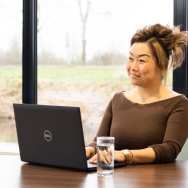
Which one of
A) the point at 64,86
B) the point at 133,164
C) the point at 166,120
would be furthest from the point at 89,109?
the point at 133,164

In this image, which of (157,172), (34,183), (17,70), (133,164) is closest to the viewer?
(34,183)

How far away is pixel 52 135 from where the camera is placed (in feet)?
6.17

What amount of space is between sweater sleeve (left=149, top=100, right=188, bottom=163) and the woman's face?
0.73ft

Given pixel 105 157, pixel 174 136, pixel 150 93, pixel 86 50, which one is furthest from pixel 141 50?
pixel 86 50

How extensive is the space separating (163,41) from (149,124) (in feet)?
1.52

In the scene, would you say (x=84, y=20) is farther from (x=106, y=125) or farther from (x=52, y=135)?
(x=52, y=135)

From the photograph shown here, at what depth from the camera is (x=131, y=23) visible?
3.46m

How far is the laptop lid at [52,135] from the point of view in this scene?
181 cm

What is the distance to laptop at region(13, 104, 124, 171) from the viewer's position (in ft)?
5.94

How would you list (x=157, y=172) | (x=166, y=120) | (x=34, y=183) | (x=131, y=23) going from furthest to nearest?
(x=131, y=23)
(x=166, y=120)
(x=157, y=172)
(x=34, y=183)

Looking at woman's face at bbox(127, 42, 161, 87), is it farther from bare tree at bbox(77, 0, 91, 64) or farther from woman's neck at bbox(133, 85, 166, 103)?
bare tree at bbox(77, 0, 91, 64)

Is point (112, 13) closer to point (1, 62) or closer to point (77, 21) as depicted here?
point (77, 21)

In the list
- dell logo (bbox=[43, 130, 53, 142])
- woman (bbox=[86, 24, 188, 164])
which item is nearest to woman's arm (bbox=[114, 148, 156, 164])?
woman (bbox=[86, 24, 188, 164])

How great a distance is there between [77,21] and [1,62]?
2.33 ft
